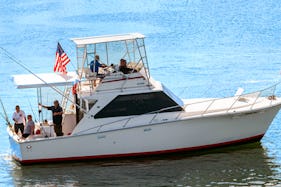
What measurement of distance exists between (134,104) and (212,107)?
2.93 meters

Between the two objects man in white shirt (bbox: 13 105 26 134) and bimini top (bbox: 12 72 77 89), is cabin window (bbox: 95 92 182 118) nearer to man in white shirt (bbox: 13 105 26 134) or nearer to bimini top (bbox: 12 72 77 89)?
bimini top (bbox: 12 72 77 89)


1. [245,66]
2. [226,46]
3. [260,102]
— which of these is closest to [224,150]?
[260,102]

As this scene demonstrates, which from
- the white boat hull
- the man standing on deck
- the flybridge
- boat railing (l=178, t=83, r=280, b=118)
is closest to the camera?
the white boat hull

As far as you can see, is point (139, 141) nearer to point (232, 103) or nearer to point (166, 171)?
point (166, 171)

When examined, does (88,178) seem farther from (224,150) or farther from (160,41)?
(160,41)

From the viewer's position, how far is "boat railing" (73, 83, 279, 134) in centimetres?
2912

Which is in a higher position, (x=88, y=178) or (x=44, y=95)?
(x=44, y=95)

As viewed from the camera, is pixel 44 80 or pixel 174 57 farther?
pixel 174 57

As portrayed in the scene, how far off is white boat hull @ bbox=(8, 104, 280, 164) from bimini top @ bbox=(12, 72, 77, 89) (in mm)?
1819

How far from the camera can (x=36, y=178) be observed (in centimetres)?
2842

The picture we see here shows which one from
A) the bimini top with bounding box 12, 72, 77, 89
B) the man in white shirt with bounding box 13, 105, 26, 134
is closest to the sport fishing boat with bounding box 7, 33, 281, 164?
the bimini top with bounding box 12, 72, 77, 89

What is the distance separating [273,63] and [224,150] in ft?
55.8

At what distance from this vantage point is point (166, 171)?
28562 mm

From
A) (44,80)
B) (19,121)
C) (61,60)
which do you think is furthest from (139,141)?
(19,121)
